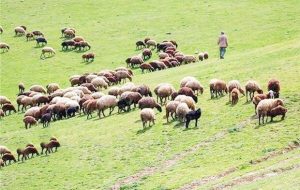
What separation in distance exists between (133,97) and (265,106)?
1028 cm

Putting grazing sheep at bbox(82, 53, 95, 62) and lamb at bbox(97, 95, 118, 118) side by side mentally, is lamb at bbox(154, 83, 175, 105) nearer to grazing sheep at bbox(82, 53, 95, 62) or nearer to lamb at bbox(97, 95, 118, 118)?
lamb at bbox(97, 95, 118, 118)

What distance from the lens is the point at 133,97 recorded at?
3766cm

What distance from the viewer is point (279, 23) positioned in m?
60.6

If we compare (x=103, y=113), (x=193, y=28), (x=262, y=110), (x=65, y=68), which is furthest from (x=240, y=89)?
(x=193, y=28)

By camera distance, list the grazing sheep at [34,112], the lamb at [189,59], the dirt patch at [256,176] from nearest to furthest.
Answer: the dirt patch at [256,176], the grazing sheep at [34,112], the lamb at [189,59]

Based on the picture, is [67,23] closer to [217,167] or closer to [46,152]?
[46,152]

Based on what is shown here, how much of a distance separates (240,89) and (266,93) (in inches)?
82.8

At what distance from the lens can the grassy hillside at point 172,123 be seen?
2677 centimetres

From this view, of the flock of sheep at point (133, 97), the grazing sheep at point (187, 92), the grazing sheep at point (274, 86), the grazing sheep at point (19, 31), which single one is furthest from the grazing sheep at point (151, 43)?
the grazing sheep at point (274, 86)

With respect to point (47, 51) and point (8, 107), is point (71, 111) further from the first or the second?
point (47, 51)

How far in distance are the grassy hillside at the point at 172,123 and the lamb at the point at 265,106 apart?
26.7 inches

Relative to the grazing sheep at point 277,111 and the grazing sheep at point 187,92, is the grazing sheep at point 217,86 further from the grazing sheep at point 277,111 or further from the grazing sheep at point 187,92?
the grazing sheep at point 277,111

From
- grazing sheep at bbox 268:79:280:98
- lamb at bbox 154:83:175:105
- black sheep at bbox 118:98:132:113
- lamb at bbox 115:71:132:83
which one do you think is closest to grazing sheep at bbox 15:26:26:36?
lamb at bbox 115:71:132:83

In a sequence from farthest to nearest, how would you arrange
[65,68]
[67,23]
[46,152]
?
[67,23] → [65,68] → [46,152]
